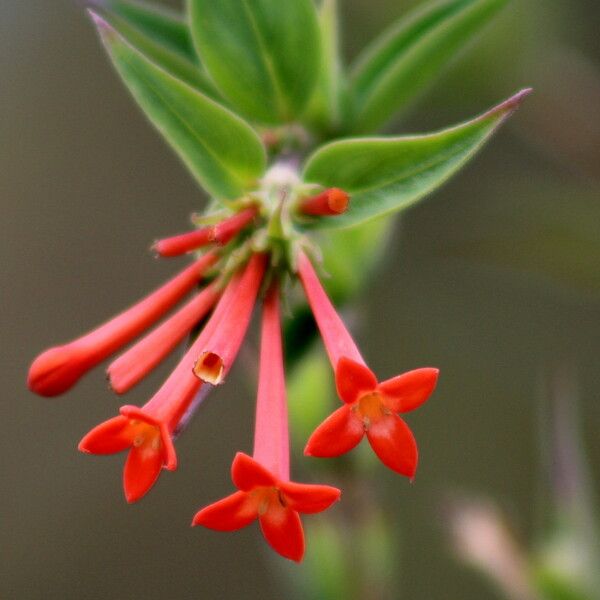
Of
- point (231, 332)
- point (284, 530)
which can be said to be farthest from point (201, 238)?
point (284, 530)

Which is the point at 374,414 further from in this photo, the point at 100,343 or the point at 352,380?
the point at 100,343

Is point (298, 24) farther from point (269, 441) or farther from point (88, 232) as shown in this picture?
point (88, 232)

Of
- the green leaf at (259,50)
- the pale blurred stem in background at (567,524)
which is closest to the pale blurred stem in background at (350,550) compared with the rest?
the pale blurred stem in background at (567,524)

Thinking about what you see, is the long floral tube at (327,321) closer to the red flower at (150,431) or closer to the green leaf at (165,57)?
the red flower at (150,431)

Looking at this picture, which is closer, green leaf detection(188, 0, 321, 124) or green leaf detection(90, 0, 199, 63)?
green leaf detection(188, 0, 321, 124)

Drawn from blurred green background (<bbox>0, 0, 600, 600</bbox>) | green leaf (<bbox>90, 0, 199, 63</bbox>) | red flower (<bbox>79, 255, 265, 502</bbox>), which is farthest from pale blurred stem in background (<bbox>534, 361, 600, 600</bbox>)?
blurred green background (<bbox>0, 0, 600, 600</bbox>)

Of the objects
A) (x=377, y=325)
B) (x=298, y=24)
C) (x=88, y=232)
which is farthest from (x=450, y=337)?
(x=298, y=24)

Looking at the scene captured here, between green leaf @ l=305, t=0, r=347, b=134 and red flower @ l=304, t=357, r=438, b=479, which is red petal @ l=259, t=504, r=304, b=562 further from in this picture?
green leaf @ l=305, t=0, r=347, b=134
